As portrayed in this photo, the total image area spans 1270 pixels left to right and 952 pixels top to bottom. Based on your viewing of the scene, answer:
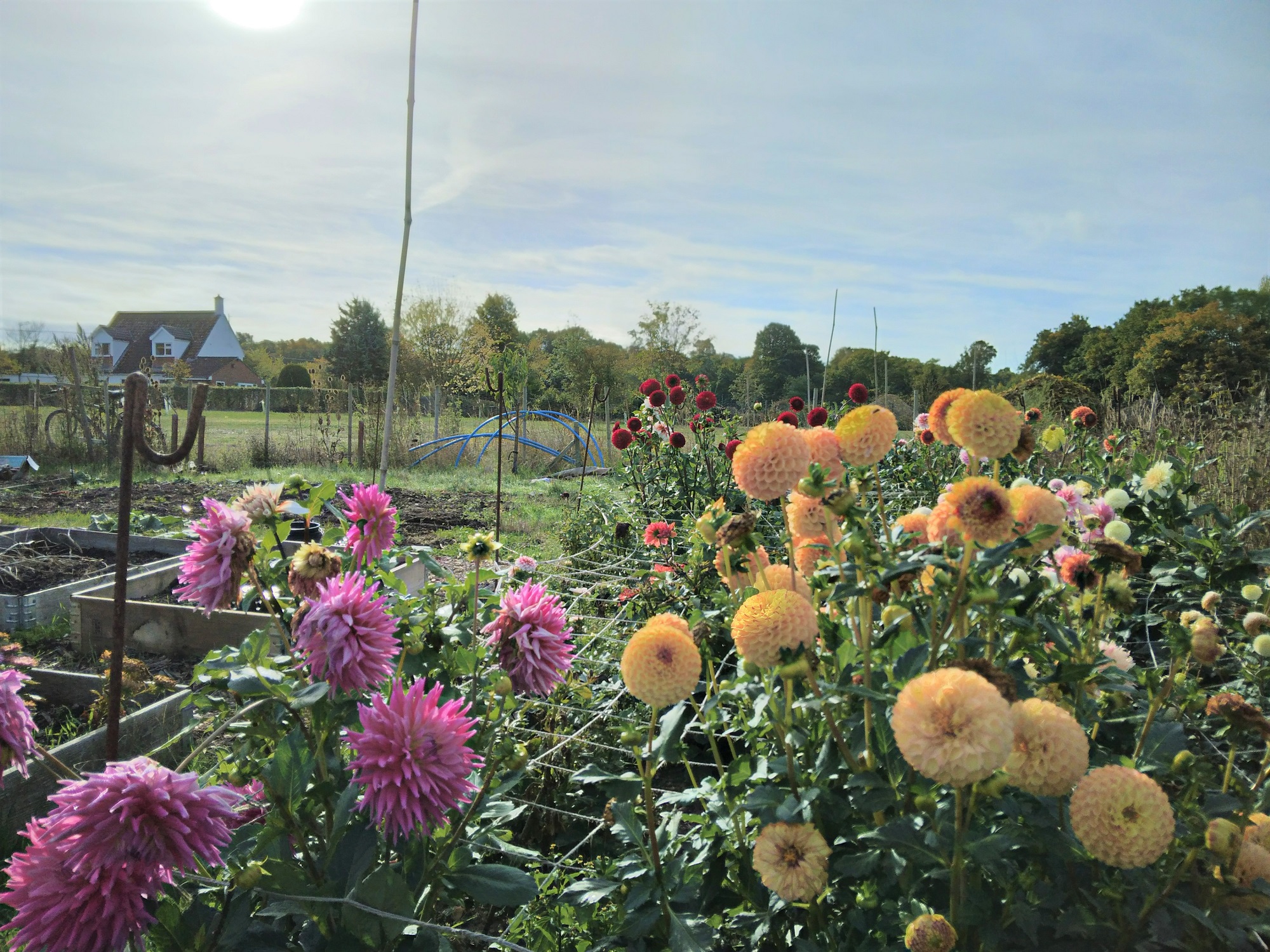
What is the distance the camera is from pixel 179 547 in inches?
171

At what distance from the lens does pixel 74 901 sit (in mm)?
815

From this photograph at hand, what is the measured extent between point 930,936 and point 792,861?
195 mm

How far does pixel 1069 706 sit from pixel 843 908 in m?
0.41

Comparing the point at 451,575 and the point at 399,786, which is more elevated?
the point at 451,575

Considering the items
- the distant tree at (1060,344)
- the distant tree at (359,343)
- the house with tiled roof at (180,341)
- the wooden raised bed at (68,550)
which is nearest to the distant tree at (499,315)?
the distant tree at (359,343)

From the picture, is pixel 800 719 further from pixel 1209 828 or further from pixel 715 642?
pixel 715 642

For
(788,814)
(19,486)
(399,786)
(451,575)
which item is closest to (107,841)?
(399,786)

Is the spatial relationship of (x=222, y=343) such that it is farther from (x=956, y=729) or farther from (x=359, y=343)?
(x=956, y=729)

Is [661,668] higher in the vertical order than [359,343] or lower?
lower

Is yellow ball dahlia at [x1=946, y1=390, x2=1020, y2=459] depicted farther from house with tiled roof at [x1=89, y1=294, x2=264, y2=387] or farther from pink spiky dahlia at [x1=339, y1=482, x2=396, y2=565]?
house with tiled roof at [x1=89, y1=294, x2=264, y2=387]

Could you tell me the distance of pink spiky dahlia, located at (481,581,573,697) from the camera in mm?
1155

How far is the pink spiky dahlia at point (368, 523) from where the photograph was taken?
1.27 meters

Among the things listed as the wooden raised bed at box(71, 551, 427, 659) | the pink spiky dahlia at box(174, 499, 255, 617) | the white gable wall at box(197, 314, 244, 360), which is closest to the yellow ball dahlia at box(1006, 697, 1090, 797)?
the pink spiky dahlia at box(174, 499, 255, 617)

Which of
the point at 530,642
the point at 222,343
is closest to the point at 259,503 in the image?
the point at 530,642
